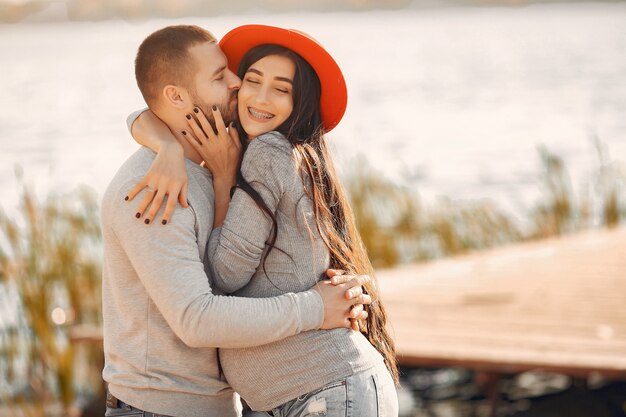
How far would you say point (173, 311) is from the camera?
201cm

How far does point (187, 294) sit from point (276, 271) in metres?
0.27

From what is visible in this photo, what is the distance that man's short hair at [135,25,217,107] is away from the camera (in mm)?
2230

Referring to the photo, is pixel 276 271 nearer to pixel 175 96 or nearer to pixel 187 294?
pixel 187 294

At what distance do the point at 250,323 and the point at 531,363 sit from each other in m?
2.25

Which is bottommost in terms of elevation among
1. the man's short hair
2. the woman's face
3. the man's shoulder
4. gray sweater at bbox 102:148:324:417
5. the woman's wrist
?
gray sweater at bbox 102:148:324:417

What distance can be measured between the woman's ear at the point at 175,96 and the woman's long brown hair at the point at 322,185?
195 mm

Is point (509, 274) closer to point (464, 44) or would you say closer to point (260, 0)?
point (464, 44)

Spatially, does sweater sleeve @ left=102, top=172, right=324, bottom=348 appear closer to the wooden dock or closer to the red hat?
the red hat

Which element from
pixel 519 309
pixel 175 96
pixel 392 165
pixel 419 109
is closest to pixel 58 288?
pixel 519 309

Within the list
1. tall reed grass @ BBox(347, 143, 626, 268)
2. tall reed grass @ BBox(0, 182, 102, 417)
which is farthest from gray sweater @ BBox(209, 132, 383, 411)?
tall reed grass @ BBox(347, 143, 626, 268)

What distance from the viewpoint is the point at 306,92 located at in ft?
7.80

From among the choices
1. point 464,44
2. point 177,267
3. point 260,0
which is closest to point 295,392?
point 177,267

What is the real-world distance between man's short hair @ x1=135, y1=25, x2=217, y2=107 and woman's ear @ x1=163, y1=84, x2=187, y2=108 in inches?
0.5

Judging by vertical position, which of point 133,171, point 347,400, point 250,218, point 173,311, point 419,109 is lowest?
point 419,109
